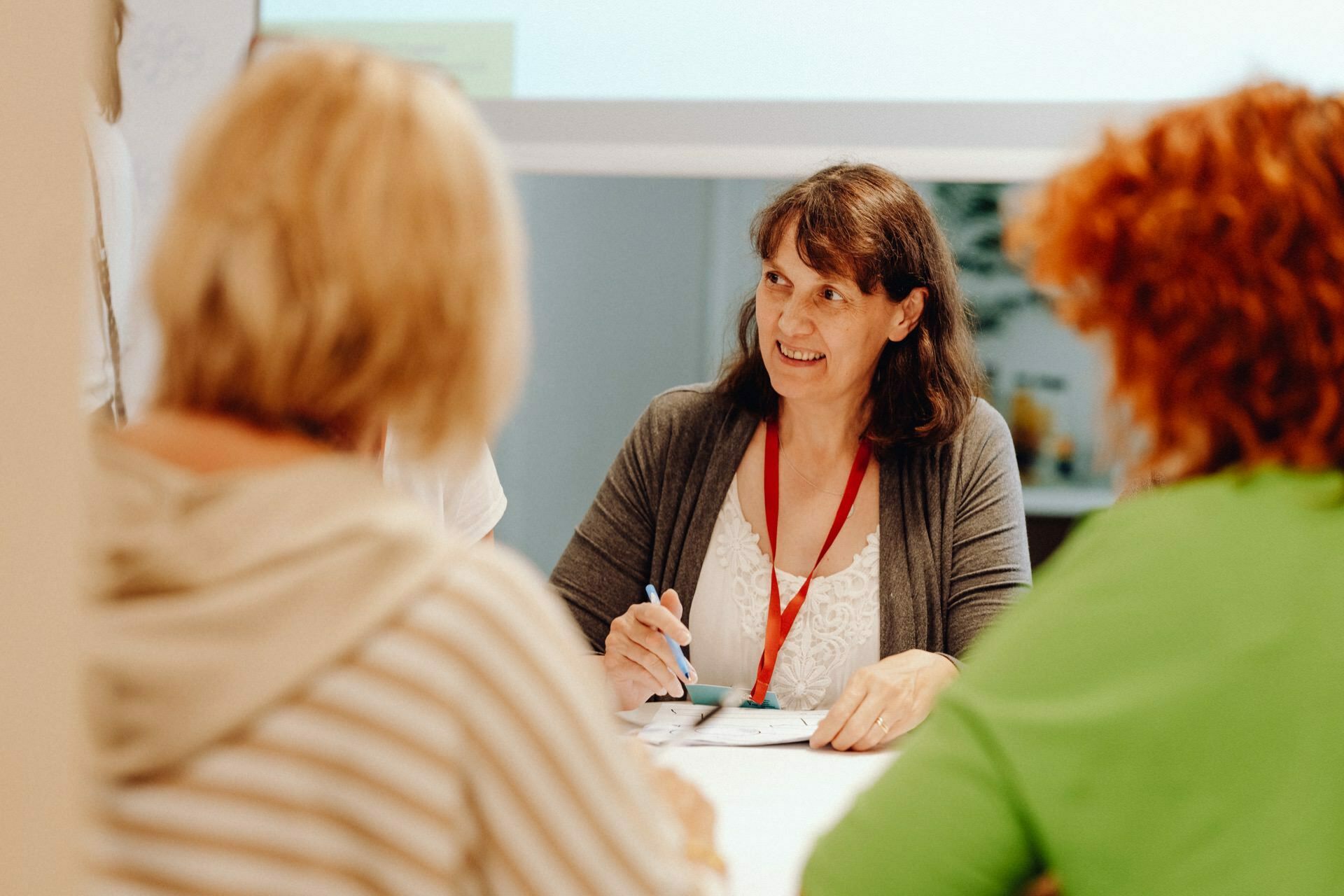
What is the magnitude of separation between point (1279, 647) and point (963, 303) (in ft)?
4.64

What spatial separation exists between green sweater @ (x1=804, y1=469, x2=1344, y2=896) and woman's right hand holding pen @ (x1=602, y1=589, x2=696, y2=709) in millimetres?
824

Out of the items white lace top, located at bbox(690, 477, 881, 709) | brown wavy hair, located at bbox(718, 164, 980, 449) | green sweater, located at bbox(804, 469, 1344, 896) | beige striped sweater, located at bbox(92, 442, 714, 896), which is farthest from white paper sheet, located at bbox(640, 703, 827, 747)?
beige striped sweater, located at bbox(92, 442, 714, 896)

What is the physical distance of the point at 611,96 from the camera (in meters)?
2.35

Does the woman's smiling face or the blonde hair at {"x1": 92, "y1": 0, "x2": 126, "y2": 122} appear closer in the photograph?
the woman's smiling face

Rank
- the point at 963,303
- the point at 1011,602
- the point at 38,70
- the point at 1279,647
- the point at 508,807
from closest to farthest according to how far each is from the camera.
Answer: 1. the point at 38,70
2. the point at 508,807
3. the point at 1279,647
4. the point at 1011,602
5. the point at 963,303

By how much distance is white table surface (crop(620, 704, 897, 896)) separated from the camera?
1128 mm

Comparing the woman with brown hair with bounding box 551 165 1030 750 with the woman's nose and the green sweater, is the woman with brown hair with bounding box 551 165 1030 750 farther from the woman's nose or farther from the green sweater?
the green sweater

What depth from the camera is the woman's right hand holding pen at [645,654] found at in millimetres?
1616

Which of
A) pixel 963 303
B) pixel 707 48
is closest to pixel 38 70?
pixel 963 303

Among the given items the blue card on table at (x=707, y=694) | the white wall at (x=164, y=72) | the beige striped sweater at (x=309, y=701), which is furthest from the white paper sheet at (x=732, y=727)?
the white wall at (x=164, y=72)

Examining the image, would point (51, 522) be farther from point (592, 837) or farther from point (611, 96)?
point (611, 96)

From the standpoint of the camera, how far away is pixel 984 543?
182 centimetres

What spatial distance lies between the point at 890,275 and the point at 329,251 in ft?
4.62

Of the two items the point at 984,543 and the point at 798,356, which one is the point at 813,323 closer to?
the point at 798,356
